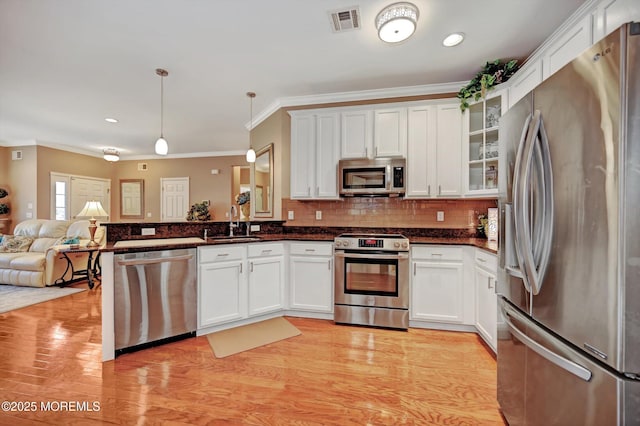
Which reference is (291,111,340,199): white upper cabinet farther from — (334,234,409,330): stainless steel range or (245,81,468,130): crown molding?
(334,234,409,330): stainless steel range

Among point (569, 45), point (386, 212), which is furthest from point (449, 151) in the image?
point (569, 45)

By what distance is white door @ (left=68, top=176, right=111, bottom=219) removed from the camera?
6.57m

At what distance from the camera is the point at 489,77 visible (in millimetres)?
2760

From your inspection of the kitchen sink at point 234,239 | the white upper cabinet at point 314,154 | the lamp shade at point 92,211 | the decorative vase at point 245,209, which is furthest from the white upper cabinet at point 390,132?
the lamp shade at point 92,211

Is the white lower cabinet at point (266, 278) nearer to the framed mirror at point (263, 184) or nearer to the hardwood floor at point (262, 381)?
the hardwood floor at point (262, 381)

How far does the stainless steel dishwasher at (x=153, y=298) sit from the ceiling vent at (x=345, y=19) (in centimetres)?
233

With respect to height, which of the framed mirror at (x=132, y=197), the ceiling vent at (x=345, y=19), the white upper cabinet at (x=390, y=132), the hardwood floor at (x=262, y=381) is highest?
the ceiling vent at (x=345, y=19)

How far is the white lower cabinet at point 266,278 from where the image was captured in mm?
2965

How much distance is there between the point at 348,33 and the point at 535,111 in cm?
167

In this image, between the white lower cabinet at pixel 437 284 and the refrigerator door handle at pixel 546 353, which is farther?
the white lower cabinet at pixel 437 284

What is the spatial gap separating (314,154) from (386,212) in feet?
3.88

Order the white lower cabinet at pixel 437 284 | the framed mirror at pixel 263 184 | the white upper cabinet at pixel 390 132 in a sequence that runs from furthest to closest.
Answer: the framed mirror at pixel 263 184
the white upper cabinet at pixel 390 132
the white lower cabinet at pixel 437 284

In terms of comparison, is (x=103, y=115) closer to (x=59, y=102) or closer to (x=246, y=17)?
(x=59, y=102)

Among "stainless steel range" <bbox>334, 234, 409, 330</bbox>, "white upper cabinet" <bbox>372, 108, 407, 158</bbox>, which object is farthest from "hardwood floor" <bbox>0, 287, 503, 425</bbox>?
"white upper cabinet" <bbox>372, 108, 407, 158</bbox>
